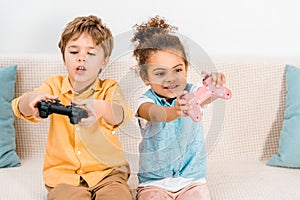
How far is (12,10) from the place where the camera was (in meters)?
2.34

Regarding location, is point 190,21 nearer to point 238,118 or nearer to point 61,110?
point 238,118

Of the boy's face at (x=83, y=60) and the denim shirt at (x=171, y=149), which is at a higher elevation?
the boy's face at (x=83, y=60)

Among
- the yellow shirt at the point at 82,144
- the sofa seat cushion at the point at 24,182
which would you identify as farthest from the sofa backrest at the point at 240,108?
the yellow shirt at the point at 82,144

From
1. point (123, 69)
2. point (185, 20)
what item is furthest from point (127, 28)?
point (123, 69)

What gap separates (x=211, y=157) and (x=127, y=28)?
616 mm

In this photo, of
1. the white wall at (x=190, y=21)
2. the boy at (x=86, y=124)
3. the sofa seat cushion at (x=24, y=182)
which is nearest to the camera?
the boy at (x=86, y=124)

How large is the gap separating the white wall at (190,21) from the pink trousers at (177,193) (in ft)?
2.50

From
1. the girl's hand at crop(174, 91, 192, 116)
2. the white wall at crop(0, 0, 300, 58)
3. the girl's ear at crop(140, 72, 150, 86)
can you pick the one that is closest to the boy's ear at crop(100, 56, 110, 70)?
the girl's ear at crop(140, 72, 150, 86)

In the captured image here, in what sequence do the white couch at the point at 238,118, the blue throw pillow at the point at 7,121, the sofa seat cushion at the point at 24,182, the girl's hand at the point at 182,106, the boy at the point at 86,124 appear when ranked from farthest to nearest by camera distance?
the white couch at the point at 238,118 → the blue throw pillow at the point at 7,121 → the sofa seat cushion at the point at 24,182 → the boy at the point at 86,124 → the girl's hand at the point at 182,106

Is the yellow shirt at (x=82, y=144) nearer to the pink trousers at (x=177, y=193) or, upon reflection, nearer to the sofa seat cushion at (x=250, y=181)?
the pink trousers at (x=177, y=193)

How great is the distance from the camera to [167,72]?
1.59 metres

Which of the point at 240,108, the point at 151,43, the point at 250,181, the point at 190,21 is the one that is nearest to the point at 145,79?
the point at 151,43

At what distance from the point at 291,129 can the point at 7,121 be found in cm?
101

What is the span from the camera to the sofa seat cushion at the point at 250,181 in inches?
70.2
